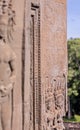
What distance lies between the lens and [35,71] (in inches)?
194

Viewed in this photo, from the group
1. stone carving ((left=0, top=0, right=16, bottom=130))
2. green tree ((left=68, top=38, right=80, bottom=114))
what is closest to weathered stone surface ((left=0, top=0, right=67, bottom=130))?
stone carving ((left=0, top=0, right=16, bottom=130))

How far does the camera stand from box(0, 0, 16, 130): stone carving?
4.23 m

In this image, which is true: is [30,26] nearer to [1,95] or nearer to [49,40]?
[49,40]

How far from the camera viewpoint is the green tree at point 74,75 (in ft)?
90.3

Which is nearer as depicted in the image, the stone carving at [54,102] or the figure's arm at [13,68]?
the figure's arm at [13,68]

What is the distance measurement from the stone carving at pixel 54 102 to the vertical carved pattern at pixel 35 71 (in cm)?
32

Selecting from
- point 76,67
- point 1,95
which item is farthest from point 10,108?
point 76,67

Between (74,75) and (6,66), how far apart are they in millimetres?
24238

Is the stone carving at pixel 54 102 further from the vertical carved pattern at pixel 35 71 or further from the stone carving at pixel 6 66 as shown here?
the stone carving at pixel 6 66

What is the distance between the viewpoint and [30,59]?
4.84 meters

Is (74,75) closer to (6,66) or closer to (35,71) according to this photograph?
(35,71)

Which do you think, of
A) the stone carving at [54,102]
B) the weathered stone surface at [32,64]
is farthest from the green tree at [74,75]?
the weathered stone surface at [32,64]

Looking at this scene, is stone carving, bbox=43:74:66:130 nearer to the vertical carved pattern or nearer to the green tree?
the vertical carved pattern

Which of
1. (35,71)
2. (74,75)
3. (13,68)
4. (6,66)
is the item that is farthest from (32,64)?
(74,75)
